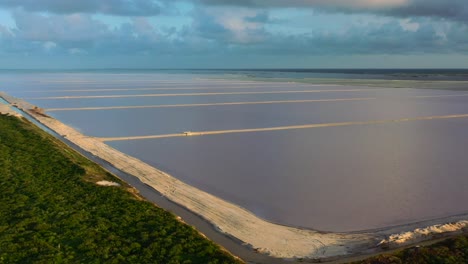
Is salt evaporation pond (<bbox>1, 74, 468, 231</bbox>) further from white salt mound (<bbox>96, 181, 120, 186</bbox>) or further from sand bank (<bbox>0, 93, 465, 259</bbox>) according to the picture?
white salt mound (<bbox>96, 181, 120, 186</bbox>)

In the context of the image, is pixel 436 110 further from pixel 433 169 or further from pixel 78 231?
pixel 78 231

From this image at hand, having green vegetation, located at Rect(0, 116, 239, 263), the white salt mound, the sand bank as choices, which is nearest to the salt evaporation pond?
the sand bank

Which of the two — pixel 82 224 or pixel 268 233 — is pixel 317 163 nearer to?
pixel 268 233

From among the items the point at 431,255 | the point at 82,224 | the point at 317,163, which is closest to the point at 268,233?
the point at 431,255

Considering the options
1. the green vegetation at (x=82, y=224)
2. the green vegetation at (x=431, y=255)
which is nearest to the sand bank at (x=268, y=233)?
the green vegetation at (x=431, y=255)

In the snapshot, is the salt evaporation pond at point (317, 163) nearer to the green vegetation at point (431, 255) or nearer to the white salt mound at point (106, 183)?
the green vegetation at point (431, 255)

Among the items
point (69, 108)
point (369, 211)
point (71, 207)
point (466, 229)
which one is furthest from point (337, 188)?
point (69, 108)
